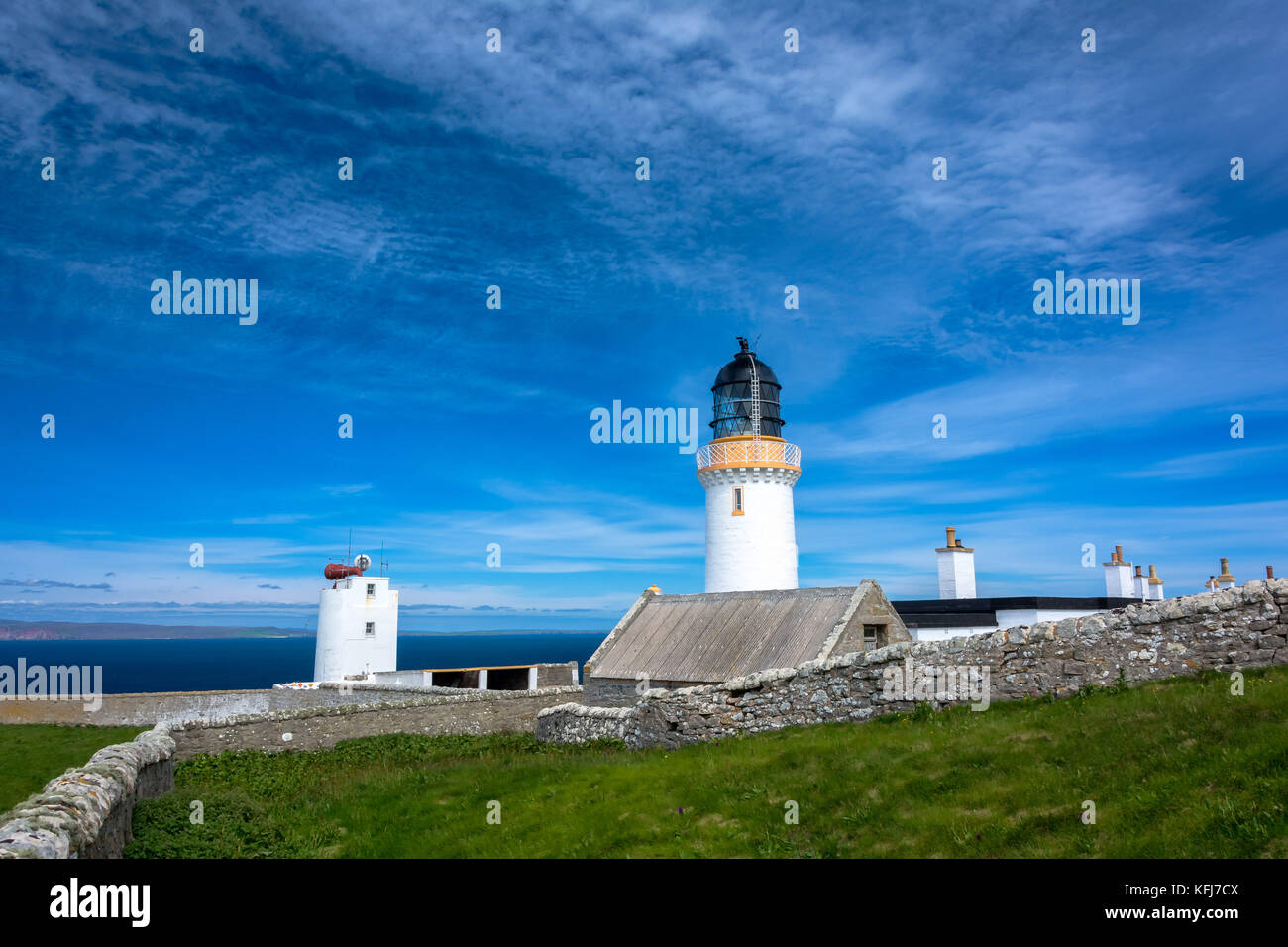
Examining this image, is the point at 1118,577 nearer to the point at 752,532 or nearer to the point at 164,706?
the point at 752,532

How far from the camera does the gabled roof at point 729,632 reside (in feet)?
68.5

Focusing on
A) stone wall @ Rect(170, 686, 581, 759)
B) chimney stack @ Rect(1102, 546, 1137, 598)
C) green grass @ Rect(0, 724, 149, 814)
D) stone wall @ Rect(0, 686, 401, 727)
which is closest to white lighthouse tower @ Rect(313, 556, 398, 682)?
stone wall @ Rect(0, 686, 401, 727)

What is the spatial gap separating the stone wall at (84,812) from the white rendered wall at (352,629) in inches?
1237

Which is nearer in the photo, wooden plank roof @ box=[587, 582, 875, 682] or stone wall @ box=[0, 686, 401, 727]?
wooden plank roof @ box=[587, 582, 875, 682]

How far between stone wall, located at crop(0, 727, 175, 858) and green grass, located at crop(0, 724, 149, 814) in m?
5.77

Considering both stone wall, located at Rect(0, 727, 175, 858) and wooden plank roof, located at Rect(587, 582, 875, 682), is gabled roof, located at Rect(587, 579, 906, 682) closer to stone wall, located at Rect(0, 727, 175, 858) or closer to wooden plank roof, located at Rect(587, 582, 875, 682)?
wooden plank roof, located at Rect(587, 582, 875, 682)

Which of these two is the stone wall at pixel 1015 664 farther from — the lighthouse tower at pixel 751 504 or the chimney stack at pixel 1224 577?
the chimney stack at pixel 1224 577

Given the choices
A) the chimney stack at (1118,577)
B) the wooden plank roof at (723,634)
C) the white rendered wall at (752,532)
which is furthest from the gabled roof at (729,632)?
the chimney stack at (1118,577)

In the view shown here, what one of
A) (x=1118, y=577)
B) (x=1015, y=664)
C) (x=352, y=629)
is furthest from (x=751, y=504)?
(x=352, y=629)

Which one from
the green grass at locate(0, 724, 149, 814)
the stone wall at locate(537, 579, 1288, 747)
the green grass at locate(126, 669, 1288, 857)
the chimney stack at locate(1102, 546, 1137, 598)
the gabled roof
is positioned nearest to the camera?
the green grass at locate(126, 669, 1288, 857)

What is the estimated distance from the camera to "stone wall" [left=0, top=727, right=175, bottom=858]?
662cm
